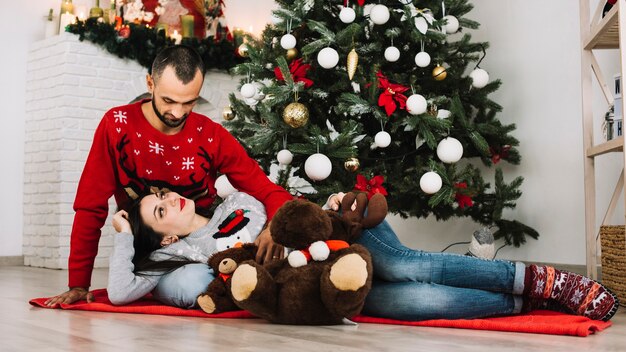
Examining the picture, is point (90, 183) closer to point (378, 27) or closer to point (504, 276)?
point (504, 276)

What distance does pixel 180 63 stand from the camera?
212cm

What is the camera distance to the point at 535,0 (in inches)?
146

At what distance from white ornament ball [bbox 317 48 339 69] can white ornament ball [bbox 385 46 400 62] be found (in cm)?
24

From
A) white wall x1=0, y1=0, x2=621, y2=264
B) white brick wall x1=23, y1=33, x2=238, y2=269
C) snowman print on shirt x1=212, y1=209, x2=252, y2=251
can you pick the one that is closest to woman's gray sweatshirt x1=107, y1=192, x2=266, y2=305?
snowman print on shirt x1=212, y1=209, x2=252, y2=251

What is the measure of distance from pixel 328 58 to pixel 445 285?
1311 mm

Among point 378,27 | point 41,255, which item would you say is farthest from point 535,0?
point 41,255

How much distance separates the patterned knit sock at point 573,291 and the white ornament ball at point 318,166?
117 cm

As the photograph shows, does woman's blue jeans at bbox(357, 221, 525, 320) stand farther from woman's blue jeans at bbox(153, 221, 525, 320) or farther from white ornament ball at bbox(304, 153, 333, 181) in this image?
white ornament ball at bbox(304, 153, 333, 181)

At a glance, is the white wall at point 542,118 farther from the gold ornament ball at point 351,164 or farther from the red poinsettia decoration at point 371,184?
the gold ornament ball at point 351,164

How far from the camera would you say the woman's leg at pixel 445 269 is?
1760 mm

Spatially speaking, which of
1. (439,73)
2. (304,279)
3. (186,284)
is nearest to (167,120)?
(186,284)

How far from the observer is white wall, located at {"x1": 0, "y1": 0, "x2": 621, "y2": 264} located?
3.48m

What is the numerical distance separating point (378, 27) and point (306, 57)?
1.12 feet

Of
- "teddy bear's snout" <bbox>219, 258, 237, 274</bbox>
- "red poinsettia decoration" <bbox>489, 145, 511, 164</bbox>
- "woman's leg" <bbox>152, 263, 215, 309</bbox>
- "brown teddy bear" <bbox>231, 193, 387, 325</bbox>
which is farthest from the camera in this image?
"red poinsettia decoration" <bbox>489, 145, 511, 164</bbox>
